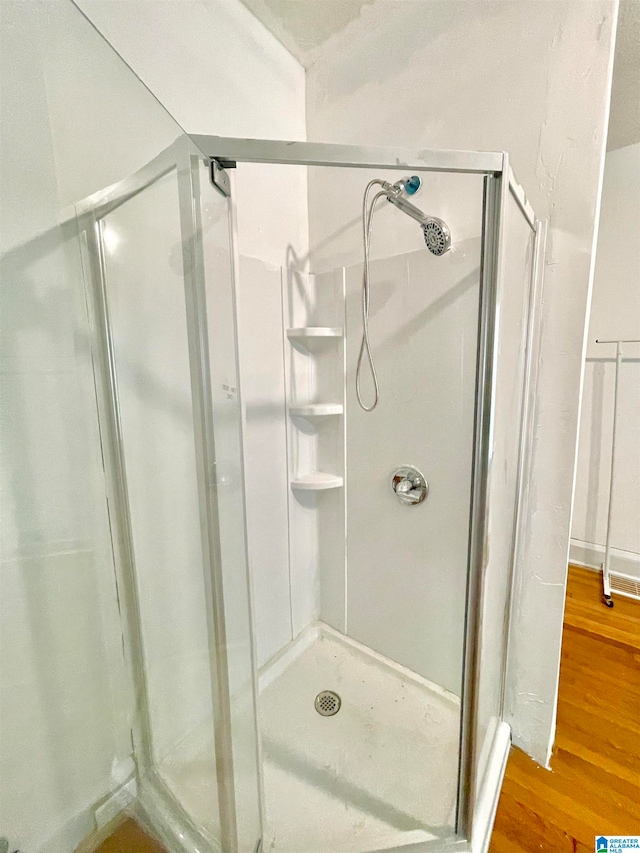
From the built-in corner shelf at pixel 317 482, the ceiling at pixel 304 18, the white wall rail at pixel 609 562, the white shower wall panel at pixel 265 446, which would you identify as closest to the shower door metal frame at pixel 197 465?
the white shower wall panel at pixel 265 446

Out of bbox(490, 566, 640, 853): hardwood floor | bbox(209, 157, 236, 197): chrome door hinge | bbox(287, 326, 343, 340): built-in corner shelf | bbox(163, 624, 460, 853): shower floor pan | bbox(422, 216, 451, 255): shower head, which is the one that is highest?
bbox(422, 216, 451, 255): shower head

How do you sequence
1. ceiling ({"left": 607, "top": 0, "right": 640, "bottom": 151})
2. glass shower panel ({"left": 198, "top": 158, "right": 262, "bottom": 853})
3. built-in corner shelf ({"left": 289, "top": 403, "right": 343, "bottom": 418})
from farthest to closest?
1. built-in corner shelf ({"left": 289, "top": 403, "right": 343, "bottom": 418})
2. ceiling ({"left": 607, "top": 0, "right": 640, "bottom": 151})
3. glass shower panel ({"left": 198, "top": 158, "right": 262, "bottom": 853})

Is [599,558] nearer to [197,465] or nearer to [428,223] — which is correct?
[428,223]

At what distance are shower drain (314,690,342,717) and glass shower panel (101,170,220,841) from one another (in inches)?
20.5

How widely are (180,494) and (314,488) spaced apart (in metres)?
0.62

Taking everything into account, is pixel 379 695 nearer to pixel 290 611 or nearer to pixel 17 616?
pixel 290 611

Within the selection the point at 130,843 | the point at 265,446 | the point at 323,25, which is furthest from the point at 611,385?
the point at 130,843

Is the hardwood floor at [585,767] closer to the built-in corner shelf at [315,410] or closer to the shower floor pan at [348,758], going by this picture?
the shower floor pan at [348,758]

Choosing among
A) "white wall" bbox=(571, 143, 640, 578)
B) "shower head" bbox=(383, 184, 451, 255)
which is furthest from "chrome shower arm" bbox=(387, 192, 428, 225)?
"white wall" bbox=(571, 143, 640, 578)

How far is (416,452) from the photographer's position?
4.20 ft

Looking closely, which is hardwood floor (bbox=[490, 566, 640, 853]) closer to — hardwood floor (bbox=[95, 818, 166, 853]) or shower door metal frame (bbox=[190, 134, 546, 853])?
shower door metal frame (bbox=[190, 134, 546, 853])

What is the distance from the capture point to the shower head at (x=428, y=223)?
99cm

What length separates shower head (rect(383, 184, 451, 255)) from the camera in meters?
0.99

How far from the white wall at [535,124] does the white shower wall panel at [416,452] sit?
0.20 metres
